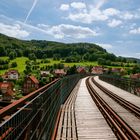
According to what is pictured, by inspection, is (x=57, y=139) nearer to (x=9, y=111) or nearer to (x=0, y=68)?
(x=9, y=111)

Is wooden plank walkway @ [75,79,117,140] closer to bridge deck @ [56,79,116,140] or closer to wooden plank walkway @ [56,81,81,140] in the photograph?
bridge deck @ [56,79,116,140]

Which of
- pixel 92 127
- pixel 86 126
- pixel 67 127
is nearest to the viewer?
pixel 92 127

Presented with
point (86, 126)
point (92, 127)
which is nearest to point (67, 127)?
point (86, 126)

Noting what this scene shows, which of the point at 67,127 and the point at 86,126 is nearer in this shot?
the point at 67,127

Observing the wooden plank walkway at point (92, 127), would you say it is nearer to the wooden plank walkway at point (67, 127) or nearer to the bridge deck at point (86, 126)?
the bridge deck at point (86, 126)

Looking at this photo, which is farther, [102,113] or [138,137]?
[102,113]

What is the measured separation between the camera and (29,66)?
194750 millimetres

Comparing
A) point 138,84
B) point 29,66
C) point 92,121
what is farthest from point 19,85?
point 92,121

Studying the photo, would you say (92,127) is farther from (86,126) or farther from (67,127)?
(67,127)

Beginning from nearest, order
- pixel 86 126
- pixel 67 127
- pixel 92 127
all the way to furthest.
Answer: pixel 92 127, pixel 67 127, pixel 86 126

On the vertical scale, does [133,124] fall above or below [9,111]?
below

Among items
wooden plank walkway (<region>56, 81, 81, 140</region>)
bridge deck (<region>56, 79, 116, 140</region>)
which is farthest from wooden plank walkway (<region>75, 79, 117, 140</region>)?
wooden plank walkway (<region>56, 81, 81, 140</region>)

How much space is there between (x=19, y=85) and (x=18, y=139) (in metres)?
154

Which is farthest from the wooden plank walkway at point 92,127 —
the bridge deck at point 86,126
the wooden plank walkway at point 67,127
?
the wooden plank walkway at point 67,127
